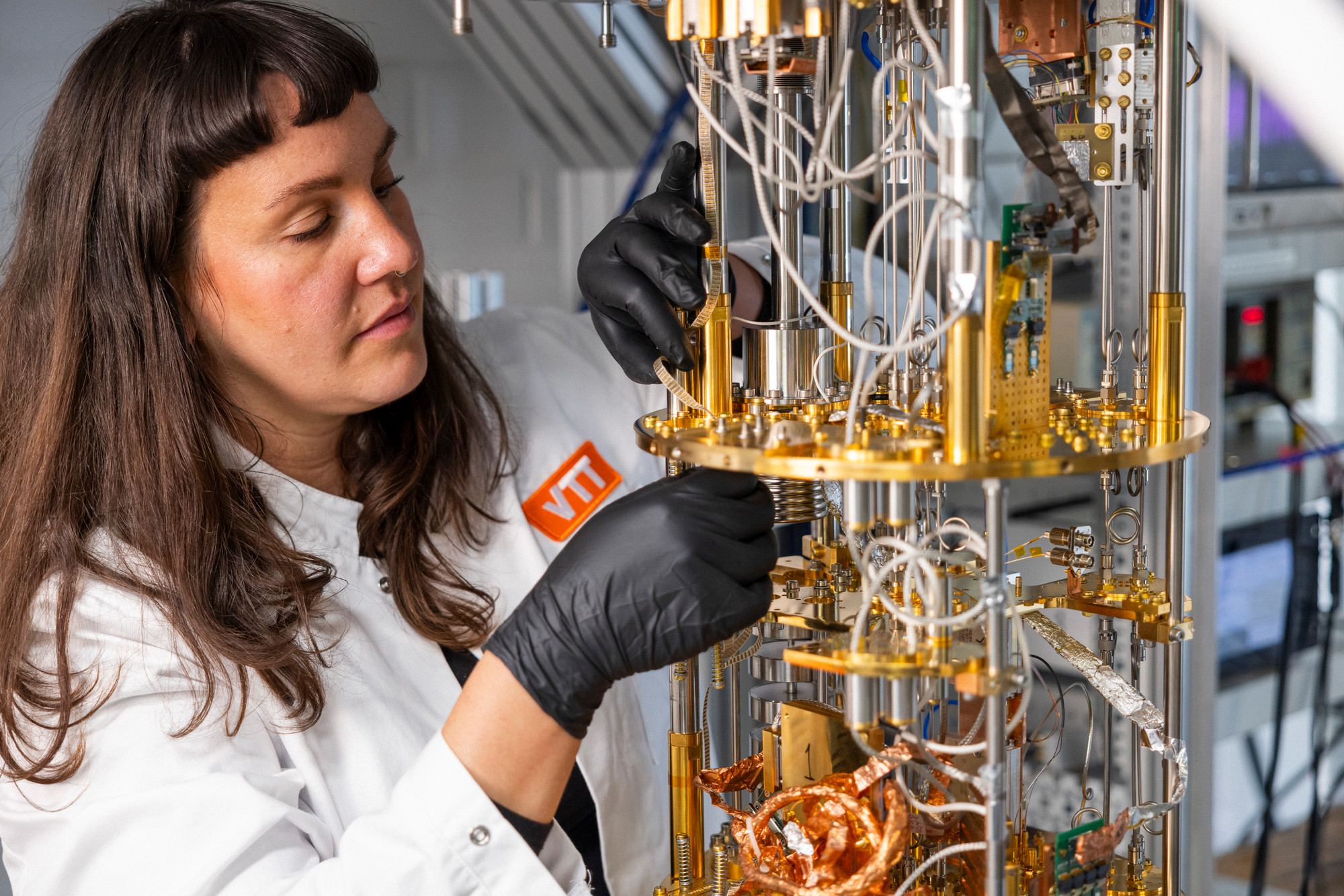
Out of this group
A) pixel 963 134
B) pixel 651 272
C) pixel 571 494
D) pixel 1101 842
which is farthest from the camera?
pixel 571 494

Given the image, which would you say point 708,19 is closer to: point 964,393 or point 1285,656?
point 964,393

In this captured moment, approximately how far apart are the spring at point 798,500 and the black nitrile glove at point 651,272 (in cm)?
15

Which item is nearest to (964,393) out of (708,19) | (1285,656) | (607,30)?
(708,19)

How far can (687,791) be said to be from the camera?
91 centimetres

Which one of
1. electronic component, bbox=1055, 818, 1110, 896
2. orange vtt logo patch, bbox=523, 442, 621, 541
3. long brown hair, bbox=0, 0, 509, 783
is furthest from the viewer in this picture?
orange vtt logo patch, bbox=523, 442, 621, 541

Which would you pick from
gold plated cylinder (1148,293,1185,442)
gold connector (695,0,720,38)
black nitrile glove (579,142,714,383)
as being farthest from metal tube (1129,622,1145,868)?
gold connector (695,0,720,38)

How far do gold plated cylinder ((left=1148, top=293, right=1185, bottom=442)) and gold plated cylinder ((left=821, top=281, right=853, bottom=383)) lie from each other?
0.21 m

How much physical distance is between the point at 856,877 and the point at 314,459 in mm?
864

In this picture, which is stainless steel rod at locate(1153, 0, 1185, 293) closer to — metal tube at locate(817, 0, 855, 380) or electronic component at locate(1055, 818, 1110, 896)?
metal tube at locate(817, 0, 855, 380)

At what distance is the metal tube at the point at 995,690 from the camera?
627mm

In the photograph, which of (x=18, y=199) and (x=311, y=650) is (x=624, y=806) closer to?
(x=311, y=650)

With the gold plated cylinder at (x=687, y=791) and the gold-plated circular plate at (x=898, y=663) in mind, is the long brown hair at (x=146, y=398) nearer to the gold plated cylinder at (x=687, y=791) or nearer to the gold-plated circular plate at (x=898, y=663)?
the gold plated cylinder at (x=687, y=791)

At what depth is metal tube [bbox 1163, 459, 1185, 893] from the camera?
0.83 m

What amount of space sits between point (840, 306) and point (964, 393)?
0.29 metres
